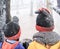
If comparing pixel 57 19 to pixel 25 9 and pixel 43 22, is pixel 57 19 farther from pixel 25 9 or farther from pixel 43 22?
pixel 25 9

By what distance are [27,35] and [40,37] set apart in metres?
1.40

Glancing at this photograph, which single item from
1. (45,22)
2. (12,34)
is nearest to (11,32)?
(12,34)

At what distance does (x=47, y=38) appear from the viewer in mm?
1124

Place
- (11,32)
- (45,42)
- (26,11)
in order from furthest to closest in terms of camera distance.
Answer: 1. (26,11)
2. (11,32)
3. (45,42)

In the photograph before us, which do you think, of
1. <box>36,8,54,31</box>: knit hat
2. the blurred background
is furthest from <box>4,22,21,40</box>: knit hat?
the blurred background

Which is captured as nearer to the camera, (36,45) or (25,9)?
(36,45)

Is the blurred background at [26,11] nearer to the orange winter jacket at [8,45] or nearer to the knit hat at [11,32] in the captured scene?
the knit hat at [11,32]

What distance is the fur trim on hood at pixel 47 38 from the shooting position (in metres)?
1.12

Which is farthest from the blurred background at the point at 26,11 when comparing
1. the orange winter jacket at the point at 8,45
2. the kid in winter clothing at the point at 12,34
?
the orange winter jacket at the point at 8,45

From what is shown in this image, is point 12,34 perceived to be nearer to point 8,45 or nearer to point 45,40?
point 8,45

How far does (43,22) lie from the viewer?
1197 mm

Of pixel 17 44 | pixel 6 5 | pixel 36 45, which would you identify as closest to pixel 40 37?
pixel 36 45

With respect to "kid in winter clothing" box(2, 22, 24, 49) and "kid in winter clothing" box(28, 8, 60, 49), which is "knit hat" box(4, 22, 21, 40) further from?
"kid in winter clothing" box(28, 8, 60, 49)

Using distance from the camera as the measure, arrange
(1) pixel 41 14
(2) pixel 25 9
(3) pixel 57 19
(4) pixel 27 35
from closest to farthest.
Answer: (1) pixel 41 14, (3) pixel 57 19, (4) pixel 27 35, (2) pixel 25 9
